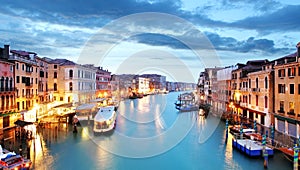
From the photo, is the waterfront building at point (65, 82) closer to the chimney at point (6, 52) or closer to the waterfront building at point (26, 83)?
the waterfront building at point (26, 83)

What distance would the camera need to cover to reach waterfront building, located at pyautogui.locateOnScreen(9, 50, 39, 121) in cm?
1958

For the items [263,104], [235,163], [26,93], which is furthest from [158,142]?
[26,93]

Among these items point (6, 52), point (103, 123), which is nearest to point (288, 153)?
point (103, 123)

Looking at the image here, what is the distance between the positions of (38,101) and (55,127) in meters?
3.71

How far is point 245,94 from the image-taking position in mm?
23266

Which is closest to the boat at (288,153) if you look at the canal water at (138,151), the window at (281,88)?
the canal water at (138,151)

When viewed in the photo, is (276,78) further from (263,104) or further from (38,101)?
(38,101)

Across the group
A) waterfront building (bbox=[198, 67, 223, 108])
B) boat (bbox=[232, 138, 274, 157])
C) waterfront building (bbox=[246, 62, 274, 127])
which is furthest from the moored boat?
waterfront building (bbox=[198, 67, 223, 108])

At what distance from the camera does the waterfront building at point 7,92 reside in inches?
673

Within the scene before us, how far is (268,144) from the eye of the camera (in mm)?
13844

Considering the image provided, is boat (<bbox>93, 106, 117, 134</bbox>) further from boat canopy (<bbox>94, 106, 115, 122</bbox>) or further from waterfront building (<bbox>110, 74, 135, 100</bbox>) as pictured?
waterfront building (<bbox>110, 74, 135, 100</bbox>)

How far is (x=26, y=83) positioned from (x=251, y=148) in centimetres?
1652

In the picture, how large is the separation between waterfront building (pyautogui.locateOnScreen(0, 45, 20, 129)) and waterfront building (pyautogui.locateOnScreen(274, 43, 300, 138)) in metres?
16.8

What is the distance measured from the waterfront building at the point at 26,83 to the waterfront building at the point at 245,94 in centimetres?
1652
